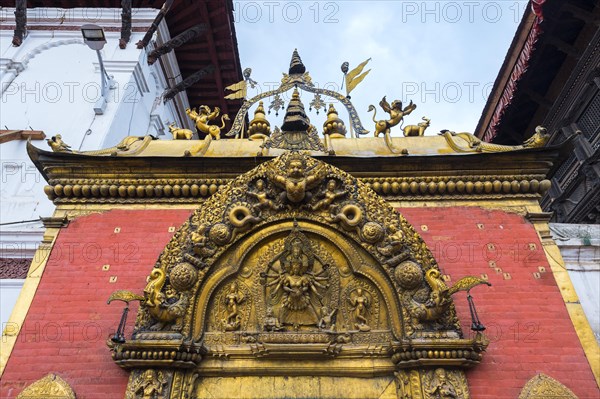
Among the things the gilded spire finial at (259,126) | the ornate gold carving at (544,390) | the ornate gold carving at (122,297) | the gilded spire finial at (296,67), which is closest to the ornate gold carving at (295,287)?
the ornate gold carving at (122,297)

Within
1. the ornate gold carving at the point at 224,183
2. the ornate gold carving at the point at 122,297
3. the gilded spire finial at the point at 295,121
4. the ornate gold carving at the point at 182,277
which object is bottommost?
the ornate gold carving at the point at 122,297

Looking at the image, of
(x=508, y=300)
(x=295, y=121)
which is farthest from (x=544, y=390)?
(x=295, y=121)

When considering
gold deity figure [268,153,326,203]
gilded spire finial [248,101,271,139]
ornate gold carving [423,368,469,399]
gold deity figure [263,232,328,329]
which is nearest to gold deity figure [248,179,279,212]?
gold deity figure [268,153,326,203]

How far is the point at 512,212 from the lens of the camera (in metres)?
5.92

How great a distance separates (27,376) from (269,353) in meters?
2.74

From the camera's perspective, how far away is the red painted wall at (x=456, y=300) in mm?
4734

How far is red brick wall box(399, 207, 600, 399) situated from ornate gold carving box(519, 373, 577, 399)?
0.23 feet

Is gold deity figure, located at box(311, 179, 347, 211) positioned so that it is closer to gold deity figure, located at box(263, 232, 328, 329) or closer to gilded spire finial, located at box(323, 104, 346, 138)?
gold deity figure, located at box(263, 232, 328, 329)

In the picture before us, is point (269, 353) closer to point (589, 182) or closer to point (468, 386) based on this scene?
point (468, 386)

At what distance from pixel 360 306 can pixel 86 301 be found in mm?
3407

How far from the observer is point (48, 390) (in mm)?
4664

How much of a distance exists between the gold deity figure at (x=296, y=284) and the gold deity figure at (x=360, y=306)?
374 millimetres

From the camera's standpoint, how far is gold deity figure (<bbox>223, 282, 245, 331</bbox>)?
5.04 metres

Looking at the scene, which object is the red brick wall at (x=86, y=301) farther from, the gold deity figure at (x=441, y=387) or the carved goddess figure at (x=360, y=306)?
the gold deity figure at (x=441, y=387)
